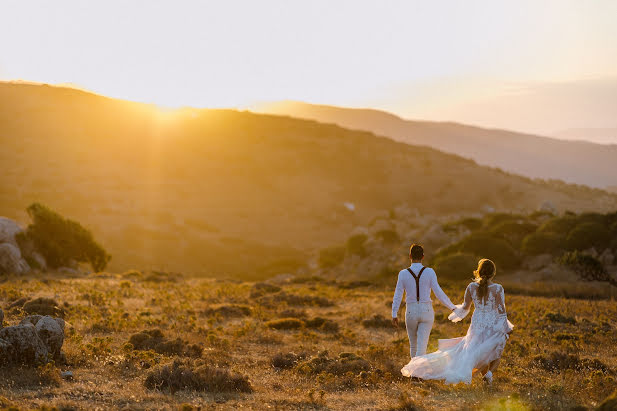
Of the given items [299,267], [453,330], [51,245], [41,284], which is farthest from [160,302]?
[299,267]

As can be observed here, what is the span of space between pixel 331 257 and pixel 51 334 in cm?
4814

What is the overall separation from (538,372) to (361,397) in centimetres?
424

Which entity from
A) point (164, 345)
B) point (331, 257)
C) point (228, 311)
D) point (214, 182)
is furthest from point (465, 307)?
point (214, 182)

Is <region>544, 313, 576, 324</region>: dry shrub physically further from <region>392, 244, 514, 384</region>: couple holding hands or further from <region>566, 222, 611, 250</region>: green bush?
<region>566, 222, 611, 250</region>: green bush

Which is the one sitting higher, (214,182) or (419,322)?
(419,322)

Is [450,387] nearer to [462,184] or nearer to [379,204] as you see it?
[379,204]

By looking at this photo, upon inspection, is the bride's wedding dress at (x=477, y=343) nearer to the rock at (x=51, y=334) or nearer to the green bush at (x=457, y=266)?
the rock at (x=51, y=334)

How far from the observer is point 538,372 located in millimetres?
12219

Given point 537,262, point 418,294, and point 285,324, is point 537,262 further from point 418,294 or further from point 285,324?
point 418,294

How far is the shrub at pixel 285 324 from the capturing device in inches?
772

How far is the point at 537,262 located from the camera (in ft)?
129

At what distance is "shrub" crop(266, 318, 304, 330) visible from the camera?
19.6 meters

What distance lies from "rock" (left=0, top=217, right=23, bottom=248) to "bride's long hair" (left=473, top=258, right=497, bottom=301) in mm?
35232

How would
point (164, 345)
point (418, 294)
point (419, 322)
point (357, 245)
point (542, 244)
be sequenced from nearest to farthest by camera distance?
1. point (418, 294)
2. point (419, 322)
3. point (164, 345)
4. point (542, 244)
5. point (357, 245)
